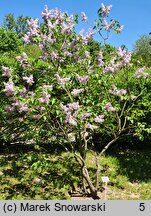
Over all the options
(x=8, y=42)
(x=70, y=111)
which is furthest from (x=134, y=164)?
(x=8, y=42)

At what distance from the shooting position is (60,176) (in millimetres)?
7012

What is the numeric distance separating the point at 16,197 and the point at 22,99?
Answer: 6.64 ft

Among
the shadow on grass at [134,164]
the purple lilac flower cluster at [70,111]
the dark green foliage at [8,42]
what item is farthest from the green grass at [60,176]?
the dark green foliage at [8,42]

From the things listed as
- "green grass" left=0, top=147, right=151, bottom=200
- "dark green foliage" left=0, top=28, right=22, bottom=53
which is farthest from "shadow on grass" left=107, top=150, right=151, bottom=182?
"dark green foliage" left=0, top=28, right=22, bottom=53

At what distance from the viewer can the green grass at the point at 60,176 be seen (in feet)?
20.1

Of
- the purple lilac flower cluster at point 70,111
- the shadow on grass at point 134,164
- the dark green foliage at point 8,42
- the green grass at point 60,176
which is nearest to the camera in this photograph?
the purple lilac flower cluster at point 70,111

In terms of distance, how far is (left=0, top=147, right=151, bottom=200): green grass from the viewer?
6.13 metres

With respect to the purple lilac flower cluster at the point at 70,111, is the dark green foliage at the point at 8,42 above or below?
above

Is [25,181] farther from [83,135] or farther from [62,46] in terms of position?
[62,46]

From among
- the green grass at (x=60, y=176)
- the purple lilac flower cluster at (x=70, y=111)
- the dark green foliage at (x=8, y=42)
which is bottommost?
the green grass at (x=60, y=176)

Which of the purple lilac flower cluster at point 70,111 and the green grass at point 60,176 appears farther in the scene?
the green grass at point 60,176

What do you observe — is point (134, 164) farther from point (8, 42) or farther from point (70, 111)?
point (8, 42)

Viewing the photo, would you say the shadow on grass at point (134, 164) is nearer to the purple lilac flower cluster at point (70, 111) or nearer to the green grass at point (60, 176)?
the green grass at point (60, 176)

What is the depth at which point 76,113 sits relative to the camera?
5008 mm
